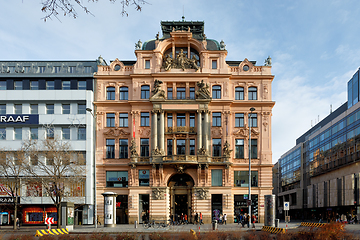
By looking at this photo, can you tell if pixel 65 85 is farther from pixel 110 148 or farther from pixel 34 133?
pixel 110 148

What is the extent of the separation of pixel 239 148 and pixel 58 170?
24.8 metres

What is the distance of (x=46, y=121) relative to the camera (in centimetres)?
5481

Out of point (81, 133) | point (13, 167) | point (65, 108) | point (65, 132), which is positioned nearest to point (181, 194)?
point (81, 133)

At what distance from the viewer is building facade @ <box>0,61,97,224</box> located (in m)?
53.2

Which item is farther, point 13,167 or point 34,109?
point 34,109

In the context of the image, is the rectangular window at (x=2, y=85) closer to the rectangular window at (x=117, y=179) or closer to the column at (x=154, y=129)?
the rectangular window at (x=117, y=179)

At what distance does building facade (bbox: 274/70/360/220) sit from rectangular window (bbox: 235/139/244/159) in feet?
72.1

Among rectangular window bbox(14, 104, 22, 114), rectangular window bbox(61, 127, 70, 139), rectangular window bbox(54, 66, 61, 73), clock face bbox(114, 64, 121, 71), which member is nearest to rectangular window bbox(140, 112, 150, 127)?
clock face bbox(114, 64, 121, 71)

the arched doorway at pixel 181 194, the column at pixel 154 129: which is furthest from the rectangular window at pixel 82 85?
the arched doorway at pixel 181 194

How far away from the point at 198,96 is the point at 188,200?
48.0ft

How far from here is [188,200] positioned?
55.2 m

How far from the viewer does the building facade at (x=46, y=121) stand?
53.2 m

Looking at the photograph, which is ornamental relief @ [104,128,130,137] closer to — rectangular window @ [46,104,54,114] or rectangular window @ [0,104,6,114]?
rectangular window @ [46,104,54,114]

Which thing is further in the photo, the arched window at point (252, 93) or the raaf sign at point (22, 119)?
the arched window at point (252, 93)
